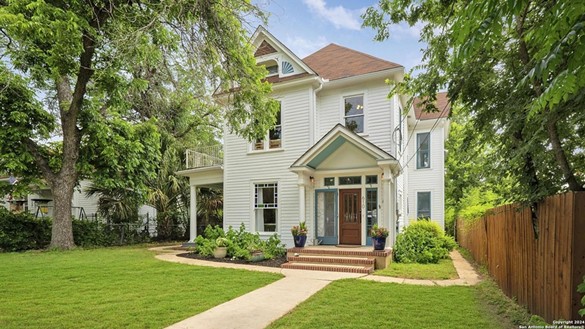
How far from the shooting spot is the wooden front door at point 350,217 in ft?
37.0

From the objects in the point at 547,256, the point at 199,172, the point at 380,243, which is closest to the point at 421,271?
the point at 380,243

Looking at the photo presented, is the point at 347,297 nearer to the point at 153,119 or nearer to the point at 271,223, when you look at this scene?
the point at 271,223

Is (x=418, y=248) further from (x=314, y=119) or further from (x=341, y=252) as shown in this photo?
(x=314, y=119)

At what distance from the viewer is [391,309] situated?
17.4 feet

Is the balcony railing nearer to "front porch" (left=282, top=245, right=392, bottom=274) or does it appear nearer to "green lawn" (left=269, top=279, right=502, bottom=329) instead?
"front porch" (left=282, top=245, right=392, bottom=274)

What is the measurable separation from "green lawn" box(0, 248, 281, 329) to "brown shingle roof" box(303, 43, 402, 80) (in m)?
7.53

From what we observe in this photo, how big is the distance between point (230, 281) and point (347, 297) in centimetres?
280

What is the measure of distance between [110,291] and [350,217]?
7.47 meters

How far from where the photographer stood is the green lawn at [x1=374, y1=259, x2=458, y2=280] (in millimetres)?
8117

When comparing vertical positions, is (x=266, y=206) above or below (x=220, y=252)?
above

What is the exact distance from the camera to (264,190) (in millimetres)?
12961

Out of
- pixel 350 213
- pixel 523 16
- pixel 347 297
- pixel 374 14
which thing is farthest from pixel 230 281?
pixel 523 16

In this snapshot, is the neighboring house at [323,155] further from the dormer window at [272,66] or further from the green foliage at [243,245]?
the green foliage at [243,245]

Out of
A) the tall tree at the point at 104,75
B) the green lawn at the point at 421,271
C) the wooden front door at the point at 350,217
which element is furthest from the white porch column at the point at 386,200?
the tall tree at the point at 104,75
